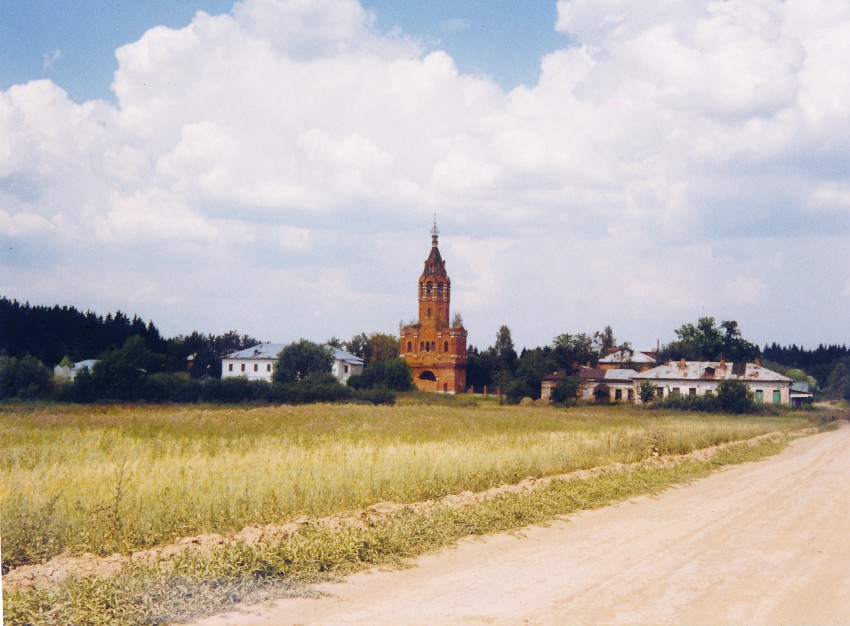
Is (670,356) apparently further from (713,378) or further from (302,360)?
(302,360)

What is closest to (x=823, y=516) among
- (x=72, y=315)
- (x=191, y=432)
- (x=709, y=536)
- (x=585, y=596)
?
(x=709, y=536)

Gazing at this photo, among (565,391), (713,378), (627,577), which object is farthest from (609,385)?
(627,577)

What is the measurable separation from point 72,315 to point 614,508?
28.4m

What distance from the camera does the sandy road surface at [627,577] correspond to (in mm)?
7188

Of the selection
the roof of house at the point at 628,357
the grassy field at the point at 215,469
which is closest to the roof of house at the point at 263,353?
the roof of house at the point at 628,357

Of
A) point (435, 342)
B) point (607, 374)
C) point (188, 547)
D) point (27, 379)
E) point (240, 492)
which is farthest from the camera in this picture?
point (435, 342)

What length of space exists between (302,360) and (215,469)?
6461 cm

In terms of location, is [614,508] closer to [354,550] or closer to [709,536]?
[709,536]

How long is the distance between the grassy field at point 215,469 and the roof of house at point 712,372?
144 ft

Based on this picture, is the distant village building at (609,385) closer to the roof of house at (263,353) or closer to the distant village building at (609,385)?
the distant village building at (609,385)

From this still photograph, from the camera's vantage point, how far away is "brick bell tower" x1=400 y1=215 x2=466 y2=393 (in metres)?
90.2

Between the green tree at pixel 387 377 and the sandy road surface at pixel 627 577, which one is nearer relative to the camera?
the sandy road surface at pixel 627 577

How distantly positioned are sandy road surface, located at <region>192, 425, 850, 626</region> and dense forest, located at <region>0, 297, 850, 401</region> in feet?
15.9

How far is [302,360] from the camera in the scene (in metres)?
78.2
